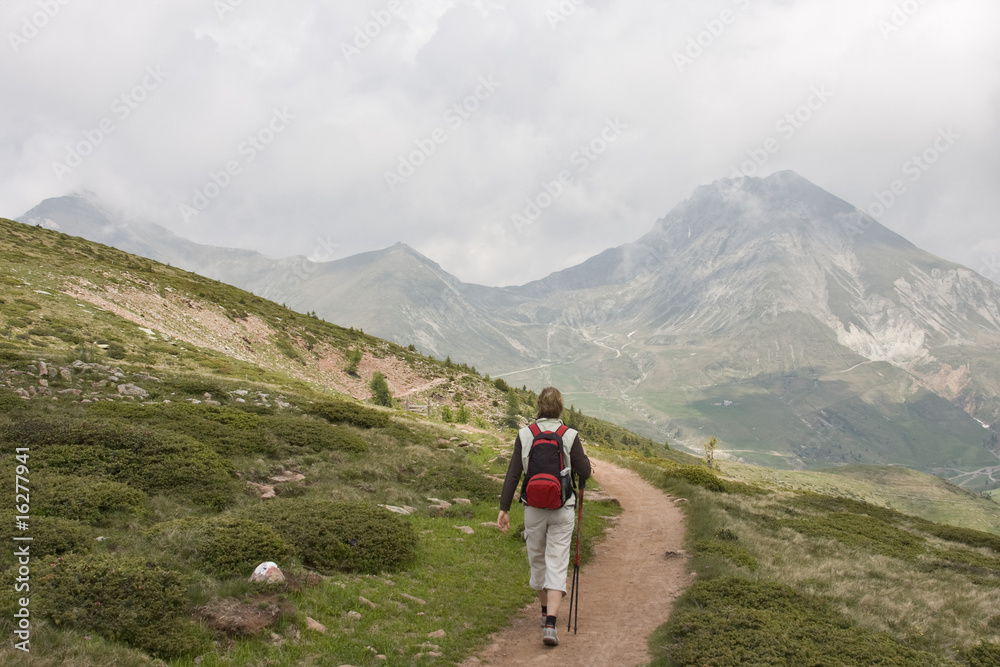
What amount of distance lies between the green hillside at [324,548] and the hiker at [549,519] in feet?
5.73

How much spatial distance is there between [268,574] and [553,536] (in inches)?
204

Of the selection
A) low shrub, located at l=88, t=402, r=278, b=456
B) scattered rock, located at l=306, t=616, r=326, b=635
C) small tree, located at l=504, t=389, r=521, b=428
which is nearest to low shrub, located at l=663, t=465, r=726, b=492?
low shrub, located at l=88, t=402, r=278, b=456

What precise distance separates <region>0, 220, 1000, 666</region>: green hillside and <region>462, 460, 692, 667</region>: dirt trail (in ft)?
1.71

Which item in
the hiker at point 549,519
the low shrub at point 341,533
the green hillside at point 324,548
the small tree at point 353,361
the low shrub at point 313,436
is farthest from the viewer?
the small tree at point 353,361

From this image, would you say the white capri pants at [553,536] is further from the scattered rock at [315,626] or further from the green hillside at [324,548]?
the scattered rock at [315,626]

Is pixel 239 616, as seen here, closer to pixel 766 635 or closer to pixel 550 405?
pixel 550 405

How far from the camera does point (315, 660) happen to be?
26.3 ft

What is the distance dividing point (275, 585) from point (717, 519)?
1454 cm

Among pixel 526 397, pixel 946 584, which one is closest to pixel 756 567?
pixel 946 584

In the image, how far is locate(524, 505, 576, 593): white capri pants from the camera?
9.63 metres

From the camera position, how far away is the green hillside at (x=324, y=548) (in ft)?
25.9

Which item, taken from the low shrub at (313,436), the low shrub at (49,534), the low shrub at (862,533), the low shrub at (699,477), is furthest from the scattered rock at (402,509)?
the low shrub at (699,477)

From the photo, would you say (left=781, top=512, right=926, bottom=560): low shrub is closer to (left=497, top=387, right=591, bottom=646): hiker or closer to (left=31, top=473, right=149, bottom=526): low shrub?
(left=497, top=387, right=591, bottom=646): hiker

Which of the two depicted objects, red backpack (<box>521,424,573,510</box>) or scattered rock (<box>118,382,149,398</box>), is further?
scattered rock (<box>118,382,149,398</box>)
